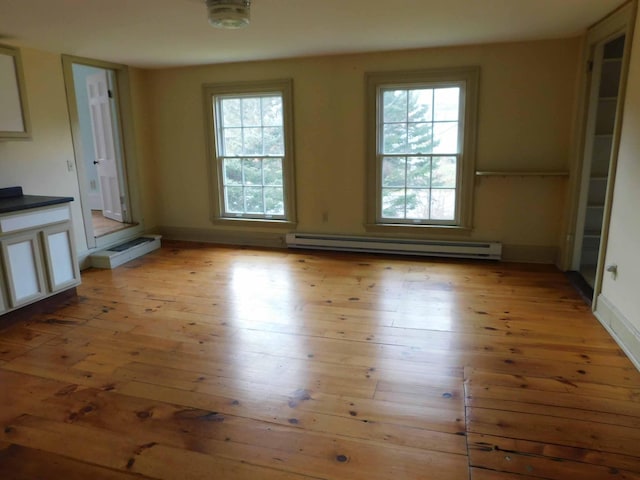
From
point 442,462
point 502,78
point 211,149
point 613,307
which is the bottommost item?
point 442,462

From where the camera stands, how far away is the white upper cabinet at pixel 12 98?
375cm

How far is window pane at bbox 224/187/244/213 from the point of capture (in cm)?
574

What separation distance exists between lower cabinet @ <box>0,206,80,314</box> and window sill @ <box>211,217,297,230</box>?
6.97 ft

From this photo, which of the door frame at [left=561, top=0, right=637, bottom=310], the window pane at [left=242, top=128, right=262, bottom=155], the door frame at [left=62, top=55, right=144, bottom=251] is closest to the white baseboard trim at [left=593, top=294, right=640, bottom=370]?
the door frame at [left=561, top=0, right=637, bottom=310]

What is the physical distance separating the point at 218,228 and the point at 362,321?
309cm

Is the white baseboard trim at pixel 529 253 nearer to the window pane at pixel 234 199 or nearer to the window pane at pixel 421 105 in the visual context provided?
the window pane at pixel 421 105

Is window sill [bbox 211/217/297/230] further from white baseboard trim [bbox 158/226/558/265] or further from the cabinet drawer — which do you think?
the cabinet drawer

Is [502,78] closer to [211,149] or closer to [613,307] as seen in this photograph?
[613,307]

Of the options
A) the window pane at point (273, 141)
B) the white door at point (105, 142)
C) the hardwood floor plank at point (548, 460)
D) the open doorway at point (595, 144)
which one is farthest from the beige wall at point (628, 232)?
the white door at point (105, 142)

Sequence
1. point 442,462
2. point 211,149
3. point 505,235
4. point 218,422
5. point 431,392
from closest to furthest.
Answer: point 442,462 < point 218,422 < point 431,392 < point 505,235 < point 211,149

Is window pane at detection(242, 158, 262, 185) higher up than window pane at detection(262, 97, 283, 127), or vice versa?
window pane at detection(262, 97, 283, 127)

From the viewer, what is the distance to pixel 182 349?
2996 mm

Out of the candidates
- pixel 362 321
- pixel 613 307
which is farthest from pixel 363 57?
pixel 613 307

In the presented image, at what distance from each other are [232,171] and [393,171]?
202 cm
